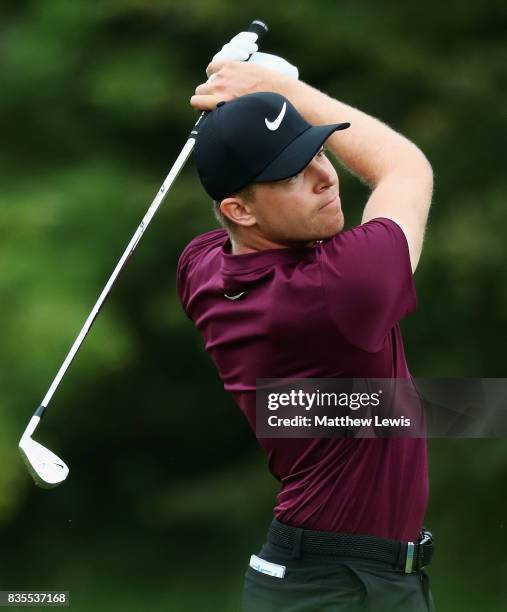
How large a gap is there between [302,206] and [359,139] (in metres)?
0.26

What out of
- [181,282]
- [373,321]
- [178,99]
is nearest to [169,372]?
[178,99]

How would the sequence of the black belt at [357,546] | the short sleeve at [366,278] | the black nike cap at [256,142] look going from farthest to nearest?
the black belt at [357,546] < the black nike cap at [256,142] < the short sleeve at [366,278]

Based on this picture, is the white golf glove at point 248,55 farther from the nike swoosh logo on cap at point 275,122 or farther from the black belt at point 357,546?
the black belt at point 357,546

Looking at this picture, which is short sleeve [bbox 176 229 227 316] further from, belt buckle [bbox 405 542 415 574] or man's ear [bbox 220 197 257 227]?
belt buckle [bbox 405 542 415 574]

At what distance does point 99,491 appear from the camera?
7695 millimetres

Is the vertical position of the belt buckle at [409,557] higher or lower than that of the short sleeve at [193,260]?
lower

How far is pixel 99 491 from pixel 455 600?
7.58ft

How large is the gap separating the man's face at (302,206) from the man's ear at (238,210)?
0.02 metres

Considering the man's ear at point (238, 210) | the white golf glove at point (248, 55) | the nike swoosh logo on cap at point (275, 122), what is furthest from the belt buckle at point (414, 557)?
the white golf glove at point (248, 55)

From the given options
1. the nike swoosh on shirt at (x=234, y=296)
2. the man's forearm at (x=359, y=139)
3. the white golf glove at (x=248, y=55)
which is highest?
the white golf glove at (x=248, y=55)

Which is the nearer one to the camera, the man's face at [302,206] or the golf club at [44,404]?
the man's face at [302,206]

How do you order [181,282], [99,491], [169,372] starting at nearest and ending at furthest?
[181,282], [169,372], [99,491]

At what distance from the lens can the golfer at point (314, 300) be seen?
2.38 metres

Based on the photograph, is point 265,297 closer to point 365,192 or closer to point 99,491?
point 365,192
